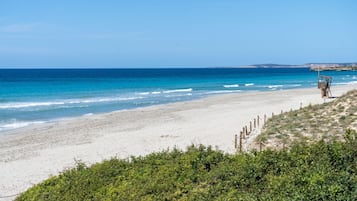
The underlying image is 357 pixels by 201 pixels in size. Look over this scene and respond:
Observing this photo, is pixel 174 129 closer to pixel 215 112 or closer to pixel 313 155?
pixel 215 112

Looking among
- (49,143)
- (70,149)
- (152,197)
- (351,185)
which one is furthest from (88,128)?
(351,185)

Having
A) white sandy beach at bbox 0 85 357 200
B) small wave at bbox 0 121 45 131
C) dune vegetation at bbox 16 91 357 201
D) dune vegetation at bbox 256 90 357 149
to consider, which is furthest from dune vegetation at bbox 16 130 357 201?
small wave at bbox 0 121 45 131

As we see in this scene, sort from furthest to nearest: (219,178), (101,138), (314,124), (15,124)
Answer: (15,124) → (101,138) → (314,124) → (219,178)

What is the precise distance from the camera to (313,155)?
927 cm

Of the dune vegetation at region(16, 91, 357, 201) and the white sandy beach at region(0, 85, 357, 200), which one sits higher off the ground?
the dune vegetation at region(16, 91, 357, 201)

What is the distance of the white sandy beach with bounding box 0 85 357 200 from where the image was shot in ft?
63.3

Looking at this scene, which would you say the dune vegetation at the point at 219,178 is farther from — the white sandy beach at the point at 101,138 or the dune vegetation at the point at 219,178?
the white sandy beach at the point at 101,138

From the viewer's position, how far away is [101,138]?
1006 inches

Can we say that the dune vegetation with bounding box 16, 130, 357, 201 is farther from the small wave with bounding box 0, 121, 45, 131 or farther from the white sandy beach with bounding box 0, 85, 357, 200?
the small wave with bounding box 0, 121, 45, 131

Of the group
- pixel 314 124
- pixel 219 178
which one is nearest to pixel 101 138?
pixel 314 124

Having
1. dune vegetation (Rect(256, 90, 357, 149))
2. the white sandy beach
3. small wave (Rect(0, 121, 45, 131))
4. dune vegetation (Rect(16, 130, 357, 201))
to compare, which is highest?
dune vegetation (Rect(16, 130, 357, 201))

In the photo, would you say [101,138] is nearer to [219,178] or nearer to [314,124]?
[314,124]

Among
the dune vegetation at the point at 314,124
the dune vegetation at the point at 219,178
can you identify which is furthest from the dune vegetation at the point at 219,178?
the dune vegetation at the point at 314,124

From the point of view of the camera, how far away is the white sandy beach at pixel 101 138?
760 inches
